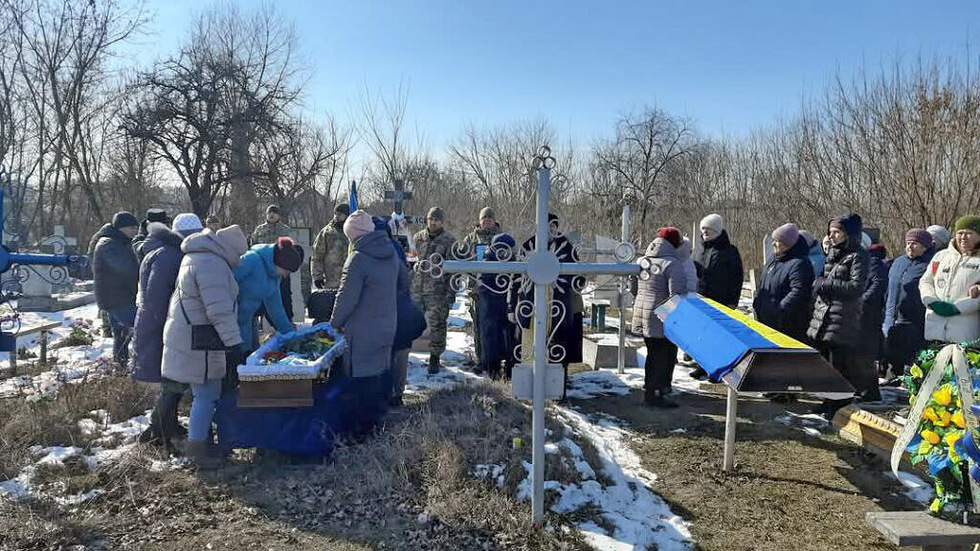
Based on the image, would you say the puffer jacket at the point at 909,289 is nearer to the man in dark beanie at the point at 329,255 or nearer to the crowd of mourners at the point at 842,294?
the crowd of mourners at the point at 842,294

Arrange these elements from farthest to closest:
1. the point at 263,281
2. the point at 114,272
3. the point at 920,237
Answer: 1. the point at 920,237
2. the point at 114,272
3. the point at 263,281

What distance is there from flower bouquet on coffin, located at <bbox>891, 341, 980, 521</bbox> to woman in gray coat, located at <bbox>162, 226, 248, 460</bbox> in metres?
3.90

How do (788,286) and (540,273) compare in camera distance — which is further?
(788,286)

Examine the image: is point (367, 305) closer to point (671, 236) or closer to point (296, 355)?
point (296, 355)

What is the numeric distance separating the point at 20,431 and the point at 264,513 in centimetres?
220

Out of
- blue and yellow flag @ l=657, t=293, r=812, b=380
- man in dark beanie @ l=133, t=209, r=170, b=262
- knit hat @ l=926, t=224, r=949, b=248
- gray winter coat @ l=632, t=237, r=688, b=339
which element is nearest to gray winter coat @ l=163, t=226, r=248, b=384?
man in dark beanie @ l=133, t=209, r=170, b=262

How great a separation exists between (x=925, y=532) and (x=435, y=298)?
16.4 feet

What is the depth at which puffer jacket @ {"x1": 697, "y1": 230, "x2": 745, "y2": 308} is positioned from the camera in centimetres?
677

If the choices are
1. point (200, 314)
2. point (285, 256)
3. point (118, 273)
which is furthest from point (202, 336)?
point (118, 273)

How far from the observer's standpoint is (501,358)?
21.6 ft

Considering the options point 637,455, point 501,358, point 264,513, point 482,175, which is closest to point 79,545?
point 264,513

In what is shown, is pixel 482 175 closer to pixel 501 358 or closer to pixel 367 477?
pixel 501 358

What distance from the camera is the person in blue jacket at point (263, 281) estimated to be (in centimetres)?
476

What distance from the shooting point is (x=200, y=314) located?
13.1 feet
